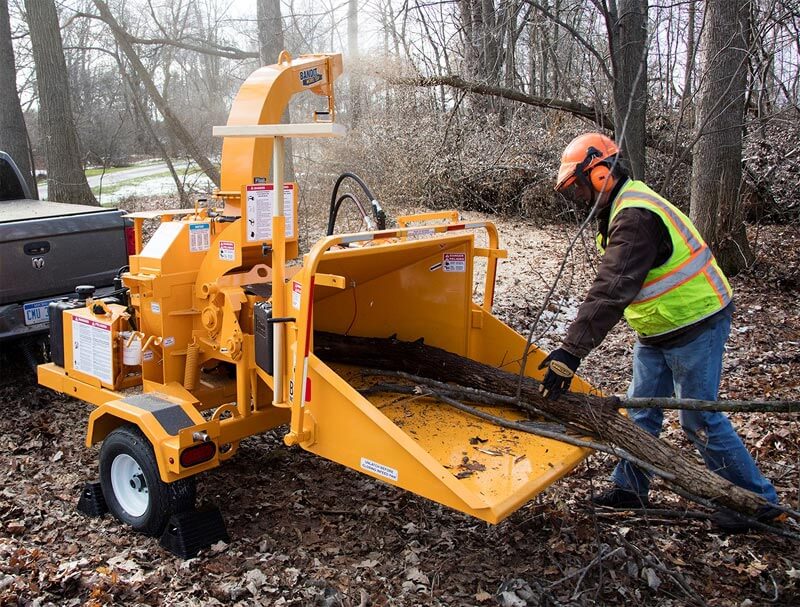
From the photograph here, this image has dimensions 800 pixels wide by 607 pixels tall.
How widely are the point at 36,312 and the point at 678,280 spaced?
181 inches

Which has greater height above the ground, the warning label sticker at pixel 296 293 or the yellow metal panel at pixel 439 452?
the warning label sticker at pixel 296 293

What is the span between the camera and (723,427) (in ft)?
12.5

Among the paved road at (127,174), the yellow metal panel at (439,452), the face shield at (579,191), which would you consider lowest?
the yellow metal panel at (439,452)

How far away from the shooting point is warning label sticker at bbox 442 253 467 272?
4516 mm

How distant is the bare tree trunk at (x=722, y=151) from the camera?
7.81m

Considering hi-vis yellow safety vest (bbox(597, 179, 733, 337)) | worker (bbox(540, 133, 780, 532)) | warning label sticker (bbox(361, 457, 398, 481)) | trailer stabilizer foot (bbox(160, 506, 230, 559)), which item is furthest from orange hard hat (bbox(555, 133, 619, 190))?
trailer stabilizer foot (bbox(160, 506, 230, 559))

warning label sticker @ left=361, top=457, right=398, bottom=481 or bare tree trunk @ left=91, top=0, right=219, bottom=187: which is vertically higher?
bare tree trunk @ left=91, top=0, right=219, bottom=187

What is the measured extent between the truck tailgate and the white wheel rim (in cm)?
209

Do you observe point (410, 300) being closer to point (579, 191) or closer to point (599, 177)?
point (579, 191)

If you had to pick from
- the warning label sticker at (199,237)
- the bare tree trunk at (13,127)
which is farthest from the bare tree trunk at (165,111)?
the warning label sticker at (199,237)

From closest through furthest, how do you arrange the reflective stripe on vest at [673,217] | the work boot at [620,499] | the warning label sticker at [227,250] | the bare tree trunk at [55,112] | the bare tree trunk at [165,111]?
the reflective stripe on vest at [673,217] → the warning label sticker at [227,250] → the work boot at [620,499] → the bare tree trunk at [55,112] → the bare tree trunk at [165,111]

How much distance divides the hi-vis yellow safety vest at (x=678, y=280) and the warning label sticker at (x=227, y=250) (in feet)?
6.60

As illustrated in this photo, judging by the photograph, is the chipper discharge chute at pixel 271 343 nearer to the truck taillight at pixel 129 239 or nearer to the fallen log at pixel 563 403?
the fallen log at pixel 563 403

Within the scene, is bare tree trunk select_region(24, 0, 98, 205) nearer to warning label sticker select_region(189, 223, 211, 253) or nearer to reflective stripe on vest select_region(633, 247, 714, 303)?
warning label sticker select_region(189, 223, 211, 253)
